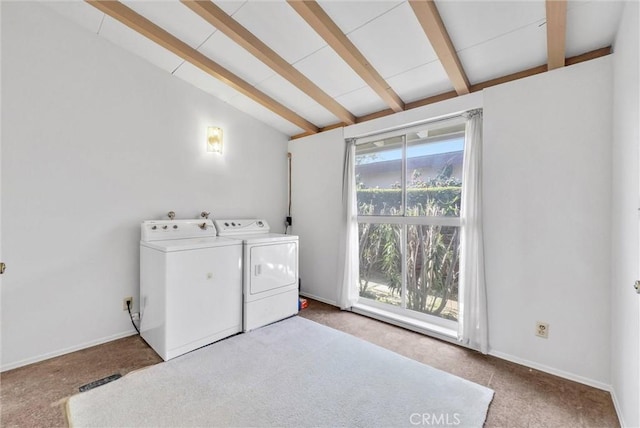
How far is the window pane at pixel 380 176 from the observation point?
9.81ft

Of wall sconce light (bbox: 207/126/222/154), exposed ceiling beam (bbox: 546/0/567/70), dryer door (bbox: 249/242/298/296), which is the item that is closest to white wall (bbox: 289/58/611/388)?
exposed ceiling beam (bbox: 546/0/567/70)

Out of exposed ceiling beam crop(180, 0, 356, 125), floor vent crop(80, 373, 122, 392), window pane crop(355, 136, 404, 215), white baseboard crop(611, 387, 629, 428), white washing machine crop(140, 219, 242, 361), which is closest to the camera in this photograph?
white baseboard crop(611, 387, 629, 428)

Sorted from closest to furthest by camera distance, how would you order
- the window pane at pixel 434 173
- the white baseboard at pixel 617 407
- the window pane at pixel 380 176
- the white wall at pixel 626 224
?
the white wall at pixel 626 224, the white baseboard at pixel 617 407, the window pane at pixel 434 173, the window pane at pixel 380 176

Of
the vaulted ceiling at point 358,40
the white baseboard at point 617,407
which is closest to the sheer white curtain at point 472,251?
the vaulted ceiling at point 358,40

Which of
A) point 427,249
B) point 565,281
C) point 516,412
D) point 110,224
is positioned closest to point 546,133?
point 565,281

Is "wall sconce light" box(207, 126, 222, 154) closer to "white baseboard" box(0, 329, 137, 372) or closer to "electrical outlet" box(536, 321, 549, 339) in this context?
"white baseboard" box(0, 329, 137, 372)

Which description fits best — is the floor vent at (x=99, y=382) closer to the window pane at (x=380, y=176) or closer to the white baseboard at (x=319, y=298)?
the white baseboard at (x=319, y=298)

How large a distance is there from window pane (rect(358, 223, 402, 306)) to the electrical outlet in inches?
48.1

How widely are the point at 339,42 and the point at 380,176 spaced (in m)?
1.54

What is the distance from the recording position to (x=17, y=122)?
198cm

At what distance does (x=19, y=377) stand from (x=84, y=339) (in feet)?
1.42

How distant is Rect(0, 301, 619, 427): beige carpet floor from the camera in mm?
1521

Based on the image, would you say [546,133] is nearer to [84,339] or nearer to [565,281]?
[565,281]

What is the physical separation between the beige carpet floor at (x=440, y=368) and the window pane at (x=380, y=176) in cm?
140
